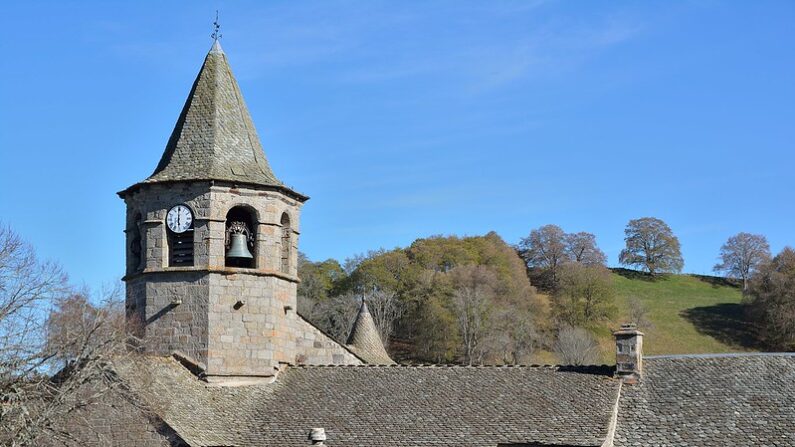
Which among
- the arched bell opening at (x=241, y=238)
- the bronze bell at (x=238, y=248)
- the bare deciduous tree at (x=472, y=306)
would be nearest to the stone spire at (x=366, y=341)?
the arched bell opening at (x=241, y=238)

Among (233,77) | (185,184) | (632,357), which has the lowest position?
(632,357)

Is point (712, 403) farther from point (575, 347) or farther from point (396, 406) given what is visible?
point (575, 347)

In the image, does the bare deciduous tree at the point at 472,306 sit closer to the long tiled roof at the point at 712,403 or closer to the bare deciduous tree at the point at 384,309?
the bare deciduous tree at the point at 384,309

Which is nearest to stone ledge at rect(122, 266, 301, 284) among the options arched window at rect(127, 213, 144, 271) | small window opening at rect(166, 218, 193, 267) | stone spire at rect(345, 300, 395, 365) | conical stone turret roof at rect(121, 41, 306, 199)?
small window opening at rect(166, 218, 193, 267)

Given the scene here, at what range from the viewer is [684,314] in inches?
3391

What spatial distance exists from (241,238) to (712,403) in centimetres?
1161

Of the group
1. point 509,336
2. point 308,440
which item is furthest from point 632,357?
point 509,336

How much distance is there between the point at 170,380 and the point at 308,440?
368 cm

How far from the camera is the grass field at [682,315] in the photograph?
255 ft

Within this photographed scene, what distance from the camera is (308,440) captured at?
82.8ft

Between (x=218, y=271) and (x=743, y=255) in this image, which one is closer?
(x=218, y=271)

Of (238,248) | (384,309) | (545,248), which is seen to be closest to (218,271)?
(238,248)

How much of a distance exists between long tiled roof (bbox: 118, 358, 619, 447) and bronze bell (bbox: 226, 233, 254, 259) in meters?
2.94

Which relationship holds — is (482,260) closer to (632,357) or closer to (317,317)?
(317,317)
